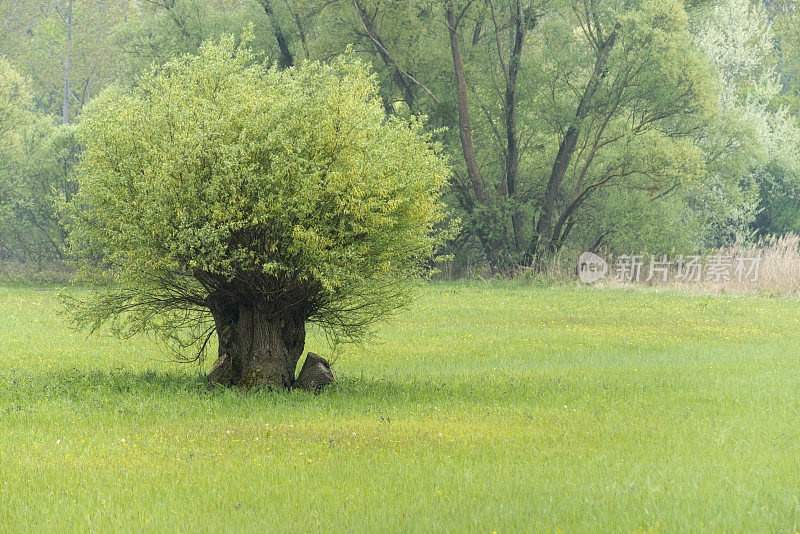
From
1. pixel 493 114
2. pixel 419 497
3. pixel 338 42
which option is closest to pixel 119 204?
pixel 419 497

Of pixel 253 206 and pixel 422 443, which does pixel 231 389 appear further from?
pixel 422 443

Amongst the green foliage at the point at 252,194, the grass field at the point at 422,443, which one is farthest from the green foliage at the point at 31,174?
the green foliage at the point at 252,194

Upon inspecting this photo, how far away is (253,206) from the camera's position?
12.9m

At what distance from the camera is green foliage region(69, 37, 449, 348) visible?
12938mm

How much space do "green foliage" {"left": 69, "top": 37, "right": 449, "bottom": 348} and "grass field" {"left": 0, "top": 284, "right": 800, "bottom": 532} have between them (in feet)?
6.00

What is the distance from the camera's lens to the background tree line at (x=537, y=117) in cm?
3800

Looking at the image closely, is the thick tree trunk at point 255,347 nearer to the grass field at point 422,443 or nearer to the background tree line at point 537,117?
the grass field at point 422,443

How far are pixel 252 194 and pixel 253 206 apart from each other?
0.30 meters

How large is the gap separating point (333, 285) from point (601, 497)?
6.58 metres

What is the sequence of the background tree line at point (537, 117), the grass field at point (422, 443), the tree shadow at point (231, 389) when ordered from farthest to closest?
the background tree line at point (537, 117) → the tree shadow at point (231, 389) → the grass field at point (422, 443)

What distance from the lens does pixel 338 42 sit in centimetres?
3972

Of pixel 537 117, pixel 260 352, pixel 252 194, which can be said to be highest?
pixel 537 117

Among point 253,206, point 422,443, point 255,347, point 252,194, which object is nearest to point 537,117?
point 255,347

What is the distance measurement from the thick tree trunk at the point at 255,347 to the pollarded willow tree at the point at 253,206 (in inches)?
1.0
